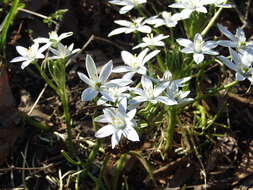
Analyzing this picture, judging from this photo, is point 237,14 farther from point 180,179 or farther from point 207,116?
point 180,179

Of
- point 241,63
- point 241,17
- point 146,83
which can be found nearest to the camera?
point 146,83

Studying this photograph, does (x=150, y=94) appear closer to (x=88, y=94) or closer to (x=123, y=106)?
(x=123, y=106)

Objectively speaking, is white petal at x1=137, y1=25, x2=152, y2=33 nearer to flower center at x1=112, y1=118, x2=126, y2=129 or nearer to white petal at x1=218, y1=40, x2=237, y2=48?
white petal at x1=218, y1=40, x2=237, y2=48

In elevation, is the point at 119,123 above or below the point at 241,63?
below

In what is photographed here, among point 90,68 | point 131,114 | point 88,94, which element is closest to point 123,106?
point 131,114

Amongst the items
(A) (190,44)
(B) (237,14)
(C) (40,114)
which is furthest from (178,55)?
(B) (237,14)

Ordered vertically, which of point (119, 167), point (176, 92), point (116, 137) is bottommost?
point (119, 167)

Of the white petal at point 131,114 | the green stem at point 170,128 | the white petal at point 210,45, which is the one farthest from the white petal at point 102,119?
the white petal at point 210,45
